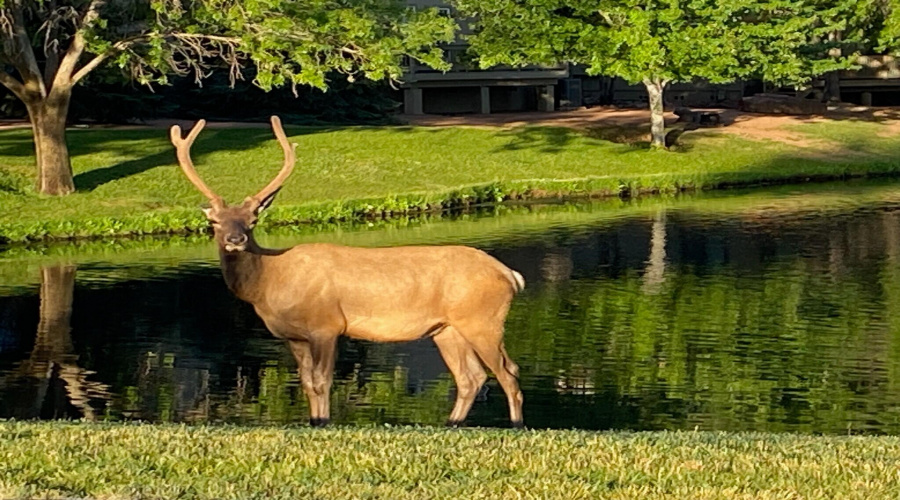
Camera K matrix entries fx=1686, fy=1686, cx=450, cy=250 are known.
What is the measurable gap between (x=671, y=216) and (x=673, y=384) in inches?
587

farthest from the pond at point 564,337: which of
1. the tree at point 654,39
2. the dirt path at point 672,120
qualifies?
the dirt path at point 672,120

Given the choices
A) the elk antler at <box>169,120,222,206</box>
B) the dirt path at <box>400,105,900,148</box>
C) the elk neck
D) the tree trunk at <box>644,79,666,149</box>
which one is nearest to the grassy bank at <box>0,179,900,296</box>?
the tree trunk at <box>644,79,666,149</box>

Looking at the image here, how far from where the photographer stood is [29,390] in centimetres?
1438

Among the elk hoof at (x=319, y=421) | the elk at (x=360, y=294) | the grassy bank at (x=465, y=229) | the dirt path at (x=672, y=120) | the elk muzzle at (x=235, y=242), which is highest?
the elk muzzle at (x=235, y=242)

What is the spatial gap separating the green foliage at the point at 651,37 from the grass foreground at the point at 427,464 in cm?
2982

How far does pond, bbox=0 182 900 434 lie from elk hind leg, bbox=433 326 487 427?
77cm

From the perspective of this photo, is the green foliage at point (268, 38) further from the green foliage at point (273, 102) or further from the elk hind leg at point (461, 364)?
the elk hind leg at point (461, 364)

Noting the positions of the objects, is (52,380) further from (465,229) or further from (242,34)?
(242,34)

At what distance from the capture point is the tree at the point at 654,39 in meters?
39.1

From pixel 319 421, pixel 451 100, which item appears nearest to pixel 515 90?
pixel 451 100

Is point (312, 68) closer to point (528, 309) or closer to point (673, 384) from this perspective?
point (528, 309)

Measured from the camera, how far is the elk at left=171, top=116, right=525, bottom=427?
11297 millimetres

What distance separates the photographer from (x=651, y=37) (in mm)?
38938

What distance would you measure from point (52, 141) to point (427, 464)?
2190 cm
